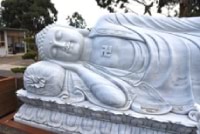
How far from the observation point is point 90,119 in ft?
6.32

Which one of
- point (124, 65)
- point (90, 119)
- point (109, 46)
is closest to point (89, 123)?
point (90, 119)

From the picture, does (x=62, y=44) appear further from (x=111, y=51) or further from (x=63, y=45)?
(x=111, y=51)

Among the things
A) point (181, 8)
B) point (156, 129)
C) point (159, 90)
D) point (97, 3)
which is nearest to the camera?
point (156, 129)

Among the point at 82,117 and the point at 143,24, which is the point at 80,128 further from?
the point at 143,24

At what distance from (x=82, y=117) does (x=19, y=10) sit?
53.8 ft

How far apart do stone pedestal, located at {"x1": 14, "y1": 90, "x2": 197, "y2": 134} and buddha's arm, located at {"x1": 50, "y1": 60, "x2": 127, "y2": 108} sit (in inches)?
2.9

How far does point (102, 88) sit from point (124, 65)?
285 mm

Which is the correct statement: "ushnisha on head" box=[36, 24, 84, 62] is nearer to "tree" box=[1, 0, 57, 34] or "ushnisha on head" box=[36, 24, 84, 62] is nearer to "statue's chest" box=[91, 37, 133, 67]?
"statue's chest" box=[91, 37, 133, 67]

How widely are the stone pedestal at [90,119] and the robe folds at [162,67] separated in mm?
112

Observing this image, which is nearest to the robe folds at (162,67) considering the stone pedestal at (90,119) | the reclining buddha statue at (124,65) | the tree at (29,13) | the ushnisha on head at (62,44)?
the reclining buddha statue at (124,65)

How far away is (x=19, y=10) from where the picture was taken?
16.8m

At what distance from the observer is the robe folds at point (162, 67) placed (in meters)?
1.83

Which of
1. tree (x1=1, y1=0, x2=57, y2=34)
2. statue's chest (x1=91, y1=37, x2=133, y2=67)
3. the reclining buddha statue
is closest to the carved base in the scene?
the reclining buddha statue

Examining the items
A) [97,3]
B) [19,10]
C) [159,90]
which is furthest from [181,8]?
[19,10]
